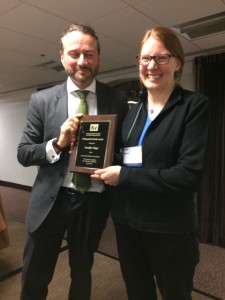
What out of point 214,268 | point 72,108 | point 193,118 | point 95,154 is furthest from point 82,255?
point 214,268

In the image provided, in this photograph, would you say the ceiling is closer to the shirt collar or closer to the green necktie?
the shirt collar

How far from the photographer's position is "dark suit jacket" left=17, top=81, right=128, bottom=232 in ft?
4.17

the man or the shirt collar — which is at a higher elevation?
the shirt collar

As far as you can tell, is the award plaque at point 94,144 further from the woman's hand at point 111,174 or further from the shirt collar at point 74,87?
the shirt collar at point 74,87

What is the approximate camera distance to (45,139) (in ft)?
4.29

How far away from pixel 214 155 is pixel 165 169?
7.49ft

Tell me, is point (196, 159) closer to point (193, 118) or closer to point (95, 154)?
point (193, 118)

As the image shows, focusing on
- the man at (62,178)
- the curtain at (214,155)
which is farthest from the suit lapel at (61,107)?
the curtain at (214,155)

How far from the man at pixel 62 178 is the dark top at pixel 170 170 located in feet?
0.88

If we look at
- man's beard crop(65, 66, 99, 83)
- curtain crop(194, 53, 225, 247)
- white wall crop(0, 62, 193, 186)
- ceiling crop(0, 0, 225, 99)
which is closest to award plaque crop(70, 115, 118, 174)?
man's beard crop(65, 66, 99, 83)

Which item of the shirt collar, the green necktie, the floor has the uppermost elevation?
the shirt collar

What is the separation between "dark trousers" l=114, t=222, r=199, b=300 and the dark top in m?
0.06

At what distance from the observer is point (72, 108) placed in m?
1.33

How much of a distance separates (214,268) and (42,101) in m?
2.25
